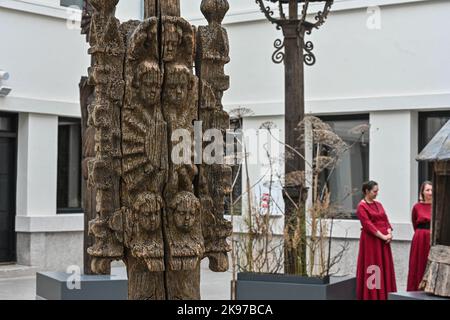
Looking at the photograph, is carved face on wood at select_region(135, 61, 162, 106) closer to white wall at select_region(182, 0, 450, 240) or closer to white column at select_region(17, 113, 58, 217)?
white wall at select_region(182, 0, 450, 240)

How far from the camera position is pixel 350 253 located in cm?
1126

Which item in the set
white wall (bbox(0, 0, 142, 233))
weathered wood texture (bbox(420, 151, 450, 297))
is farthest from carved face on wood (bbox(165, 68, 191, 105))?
white wall (bbox(0, 0, 142, 233))

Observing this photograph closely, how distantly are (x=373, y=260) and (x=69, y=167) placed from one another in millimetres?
5865

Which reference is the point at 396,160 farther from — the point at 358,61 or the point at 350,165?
the point at 358,61

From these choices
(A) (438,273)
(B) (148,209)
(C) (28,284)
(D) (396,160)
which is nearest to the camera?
(B) (148,209)

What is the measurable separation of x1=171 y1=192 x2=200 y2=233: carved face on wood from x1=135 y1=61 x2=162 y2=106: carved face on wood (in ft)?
1.25

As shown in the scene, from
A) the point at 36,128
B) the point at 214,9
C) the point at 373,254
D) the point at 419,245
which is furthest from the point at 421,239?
the point at 36,128

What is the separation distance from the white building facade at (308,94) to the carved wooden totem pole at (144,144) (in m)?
8.15

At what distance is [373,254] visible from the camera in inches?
336

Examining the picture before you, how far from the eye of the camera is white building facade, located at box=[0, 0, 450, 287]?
1078cm

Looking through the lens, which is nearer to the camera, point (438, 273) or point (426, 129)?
point (438, 273)

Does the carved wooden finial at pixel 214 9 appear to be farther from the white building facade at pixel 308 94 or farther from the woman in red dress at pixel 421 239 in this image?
the white building facade at pixel 308 94

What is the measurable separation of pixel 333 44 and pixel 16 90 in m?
4.78

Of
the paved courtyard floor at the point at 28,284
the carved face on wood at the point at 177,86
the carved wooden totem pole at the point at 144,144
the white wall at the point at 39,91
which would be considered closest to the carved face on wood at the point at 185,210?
the carved wooden totem pole at the point at 144,144
